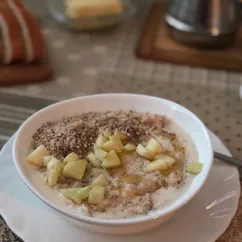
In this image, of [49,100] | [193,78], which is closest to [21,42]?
[49,100]

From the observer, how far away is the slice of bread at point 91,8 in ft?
4.50

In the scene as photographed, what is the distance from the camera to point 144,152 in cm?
81

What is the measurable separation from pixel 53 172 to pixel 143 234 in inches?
6.8

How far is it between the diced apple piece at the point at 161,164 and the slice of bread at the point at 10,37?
57 centimetres

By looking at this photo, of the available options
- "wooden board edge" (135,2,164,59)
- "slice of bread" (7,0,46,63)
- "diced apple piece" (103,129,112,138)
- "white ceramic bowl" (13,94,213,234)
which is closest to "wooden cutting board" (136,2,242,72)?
"wooden board edge" (135,2,164,59)

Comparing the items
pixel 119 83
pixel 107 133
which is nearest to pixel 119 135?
pixel 107 133

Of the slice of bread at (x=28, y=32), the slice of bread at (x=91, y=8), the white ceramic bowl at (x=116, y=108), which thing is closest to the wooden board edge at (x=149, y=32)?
the slice of bread at (x=91, y=8)

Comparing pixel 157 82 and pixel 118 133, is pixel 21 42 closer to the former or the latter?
pixel 157 82

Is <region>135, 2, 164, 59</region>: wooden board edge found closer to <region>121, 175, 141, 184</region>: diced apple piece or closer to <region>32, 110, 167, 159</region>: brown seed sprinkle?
<region>32, 110, 167, 159</region>: brown seed sprinkle

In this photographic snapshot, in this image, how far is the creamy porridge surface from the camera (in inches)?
28.5

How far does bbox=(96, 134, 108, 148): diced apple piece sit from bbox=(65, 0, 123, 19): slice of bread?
25.0 inches

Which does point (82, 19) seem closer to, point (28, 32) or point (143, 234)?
point (28, 32)

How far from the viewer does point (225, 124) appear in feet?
3.53

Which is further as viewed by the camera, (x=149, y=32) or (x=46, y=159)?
(x=149, y=32)
